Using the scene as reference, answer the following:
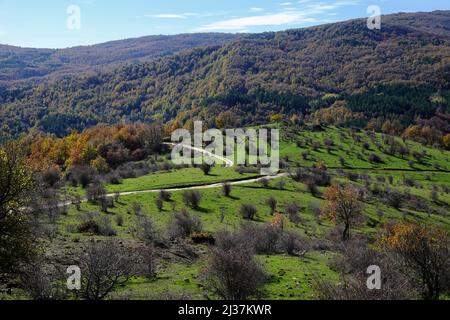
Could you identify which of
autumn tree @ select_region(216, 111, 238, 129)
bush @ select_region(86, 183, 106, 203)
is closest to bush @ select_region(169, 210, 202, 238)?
bush @ select_region(86, 183, 106, 203)

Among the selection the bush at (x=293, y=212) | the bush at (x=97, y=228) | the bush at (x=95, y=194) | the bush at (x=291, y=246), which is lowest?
the bush at (x=293, y=212)

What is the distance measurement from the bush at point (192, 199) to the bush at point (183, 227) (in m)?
20.1

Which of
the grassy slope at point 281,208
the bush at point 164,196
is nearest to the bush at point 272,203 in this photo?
the grassy slope at point 281,208

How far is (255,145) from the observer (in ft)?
409

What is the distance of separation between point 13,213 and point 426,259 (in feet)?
71.1

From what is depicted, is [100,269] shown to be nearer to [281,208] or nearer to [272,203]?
[272,203]

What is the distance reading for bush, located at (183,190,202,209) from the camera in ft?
213

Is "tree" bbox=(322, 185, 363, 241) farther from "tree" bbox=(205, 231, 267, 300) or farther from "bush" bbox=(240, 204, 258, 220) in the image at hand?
"tree" bbox=(205, 231, 267, 300)

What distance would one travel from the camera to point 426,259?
22922 mm

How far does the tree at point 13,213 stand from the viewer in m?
21.1

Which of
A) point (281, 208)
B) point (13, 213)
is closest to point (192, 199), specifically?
point (281, 208)

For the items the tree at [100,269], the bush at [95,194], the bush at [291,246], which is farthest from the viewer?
the bush at [95,194]

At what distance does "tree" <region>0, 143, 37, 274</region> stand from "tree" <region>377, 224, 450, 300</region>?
19654mm

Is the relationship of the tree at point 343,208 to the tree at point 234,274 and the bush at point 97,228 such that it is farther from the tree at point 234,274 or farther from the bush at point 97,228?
the tree at point 234,274
